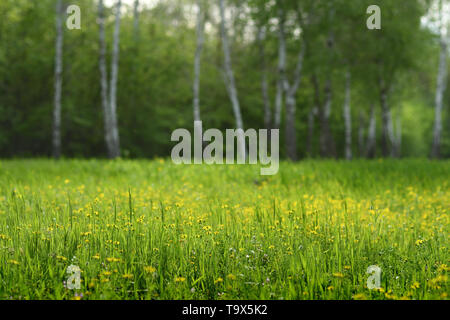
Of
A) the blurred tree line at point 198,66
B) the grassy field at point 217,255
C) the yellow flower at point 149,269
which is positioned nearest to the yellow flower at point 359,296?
the grassy field at point 217,255

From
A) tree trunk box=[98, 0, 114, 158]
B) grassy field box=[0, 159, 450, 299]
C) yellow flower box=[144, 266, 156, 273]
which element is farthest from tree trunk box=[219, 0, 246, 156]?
yellow flower box=[144, 266, 156, 273]

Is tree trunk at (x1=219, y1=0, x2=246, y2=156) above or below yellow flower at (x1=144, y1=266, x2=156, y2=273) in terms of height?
above

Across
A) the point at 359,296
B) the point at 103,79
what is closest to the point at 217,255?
the point at 359,296

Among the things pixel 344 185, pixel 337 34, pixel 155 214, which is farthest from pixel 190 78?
pixel 155 214

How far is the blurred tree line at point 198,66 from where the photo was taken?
2155 cm

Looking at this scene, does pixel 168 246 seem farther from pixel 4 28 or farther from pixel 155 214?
pixel 4 28

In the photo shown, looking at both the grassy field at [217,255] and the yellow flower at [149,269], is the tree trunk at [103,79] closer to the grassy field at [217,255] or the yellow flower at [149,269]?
the grassy field at [217,255]

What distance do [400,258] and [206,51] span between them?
3054 cm

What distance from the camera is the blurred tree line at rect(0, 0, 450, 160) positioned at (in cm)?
2155

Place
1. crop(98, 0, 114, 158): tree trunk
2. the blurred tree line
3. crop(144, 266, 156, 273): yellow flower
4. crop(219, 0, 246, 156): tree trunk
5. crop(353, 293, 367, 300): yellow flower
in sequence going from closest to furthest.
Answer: crop(353, 293, 367, 300): yellow flower, crop(144, 266, 156, 273): yellow flower, crop(98, 0, 114, 158): tree trunk, crop(219, 0, 246, 156): tree trunk, the blurred tree line

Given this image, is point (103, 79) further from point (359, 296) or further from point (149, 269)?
point (359, 296)

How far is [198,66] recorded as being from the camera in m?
25.8

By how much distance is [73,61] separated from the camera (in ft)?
86.2

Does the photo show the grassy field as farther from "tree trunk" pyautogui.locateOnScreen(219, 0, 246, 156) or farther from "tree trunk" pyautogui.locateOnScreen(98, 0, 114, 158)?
"tree trunk" pyautogui.locateOnScreen(219, 0, 246, 156)
